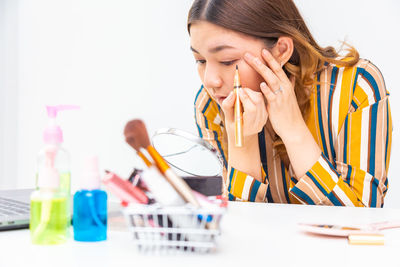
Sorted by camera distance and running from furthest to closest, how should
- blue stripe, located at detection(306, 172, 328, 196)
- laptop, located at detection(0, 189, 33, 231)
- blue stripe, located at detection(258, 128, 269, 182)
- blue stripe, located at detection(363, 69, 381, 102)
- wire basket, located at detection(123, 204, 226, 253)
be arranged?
blue stripe, located at detection(258, 128, 269, 182) < blue stripe, located at detection(363, 69, 381, 102) < blue stripe, located at detection(306, 172, 328, 196) < laptop, located at detection(0, 189, 33, 231) < wire basket, located at detection(123, 204, 226, 253)

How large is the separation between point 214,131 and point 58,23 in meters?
1.60

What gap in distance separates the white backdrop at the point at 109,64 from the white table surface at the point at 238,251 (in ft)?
4.02

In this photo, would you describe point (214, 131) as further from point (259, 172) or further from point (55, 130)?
point (55, 130)

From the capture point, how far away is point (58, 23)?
2.41 metres

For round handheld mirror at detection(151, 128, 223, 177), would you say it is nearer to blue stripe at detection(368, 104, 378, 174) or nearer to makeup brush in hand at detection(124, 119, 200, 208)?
makeup brush in hand at detection(124, 119, 200, 208)

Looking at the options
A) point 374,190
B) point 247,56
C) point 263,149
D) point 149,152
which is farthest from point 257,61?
point 149,152

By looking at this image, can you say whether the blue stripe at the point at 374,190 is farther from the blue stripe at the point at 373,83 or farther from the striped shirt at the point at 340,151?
the blue stripe at the point at 373,83

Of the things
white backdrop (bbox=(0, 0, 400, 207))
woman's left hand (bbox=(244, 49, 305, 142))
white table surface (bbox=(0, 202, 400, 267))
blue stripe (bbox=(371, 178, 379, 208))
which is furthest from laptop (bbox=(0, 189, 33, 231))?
white backdrop (bbox=(0, 0, 400, 207))

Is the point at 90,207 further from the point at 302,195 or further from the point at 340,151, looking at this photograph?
the point at 340,151

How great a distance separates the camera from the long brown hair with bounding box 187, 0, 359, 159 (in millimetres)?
941

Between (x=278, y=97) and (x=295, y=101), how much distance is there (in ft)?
0.14

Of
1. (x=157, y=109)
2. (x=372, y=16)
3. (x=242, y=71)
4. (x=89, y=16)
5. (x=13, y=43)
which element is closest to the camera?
(x=242, y=71)

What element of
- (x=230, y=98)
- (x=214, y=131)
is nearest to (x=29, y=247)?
(x=230, y=98)

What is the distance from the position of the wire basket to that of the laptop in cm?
20
